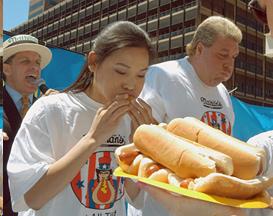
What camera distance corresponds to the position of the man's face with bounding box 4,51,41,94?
2565mm

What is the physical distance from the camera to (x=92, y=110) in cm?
161

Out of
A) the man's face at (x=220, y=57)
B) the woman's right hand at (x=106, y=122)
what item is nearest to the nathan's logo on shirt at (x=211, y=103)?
the man's face at (x=220, y=57)

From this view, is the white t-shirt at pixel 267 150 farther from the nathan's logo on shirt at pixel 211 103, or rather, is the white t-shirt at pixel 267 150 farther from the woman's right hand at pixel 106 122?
the woman's right hand at pixel 106 122

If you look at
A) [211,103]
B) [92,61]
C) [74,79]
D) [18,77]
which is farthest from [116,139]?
[74,79]

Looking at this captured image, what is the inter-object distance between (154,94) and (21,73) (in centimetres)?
90

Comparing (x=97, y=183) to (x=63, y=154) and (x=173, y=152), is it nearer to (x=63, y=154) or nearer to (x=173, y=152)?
(x=63, y=154)

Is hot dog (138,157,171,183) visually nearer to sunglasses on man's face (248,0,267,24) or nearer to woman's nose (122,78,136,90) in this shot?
woman's nose (122,78,136,90)

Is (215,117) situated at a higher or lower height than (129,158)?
higher

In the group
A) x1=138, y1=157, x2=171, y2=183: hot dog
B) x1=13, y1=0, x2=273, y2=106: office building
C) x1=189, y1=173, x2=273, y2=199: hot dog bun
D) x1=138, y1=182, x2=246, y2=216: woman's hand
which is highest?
x1=13, y1=0, x2=273, y2=106: office building

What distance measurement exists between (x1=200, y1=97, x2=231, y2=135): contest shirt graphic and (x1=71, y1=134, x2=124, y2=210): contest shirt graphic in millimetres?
733

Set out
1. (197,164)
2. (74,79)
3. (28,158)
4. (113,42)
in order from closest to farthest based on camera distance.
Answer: (197,164) → (28,158) → (113,42) → (74,79)

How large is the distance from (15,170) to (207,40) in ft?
4.83

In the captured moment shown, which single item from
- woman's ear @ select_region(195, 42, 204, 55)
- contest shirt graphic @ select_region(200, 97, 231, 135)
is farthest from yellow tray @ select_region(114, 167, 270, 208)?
woman's ear @ select_region(195, 42, 204, 55)

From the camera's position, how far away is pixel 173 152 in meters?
1.12
